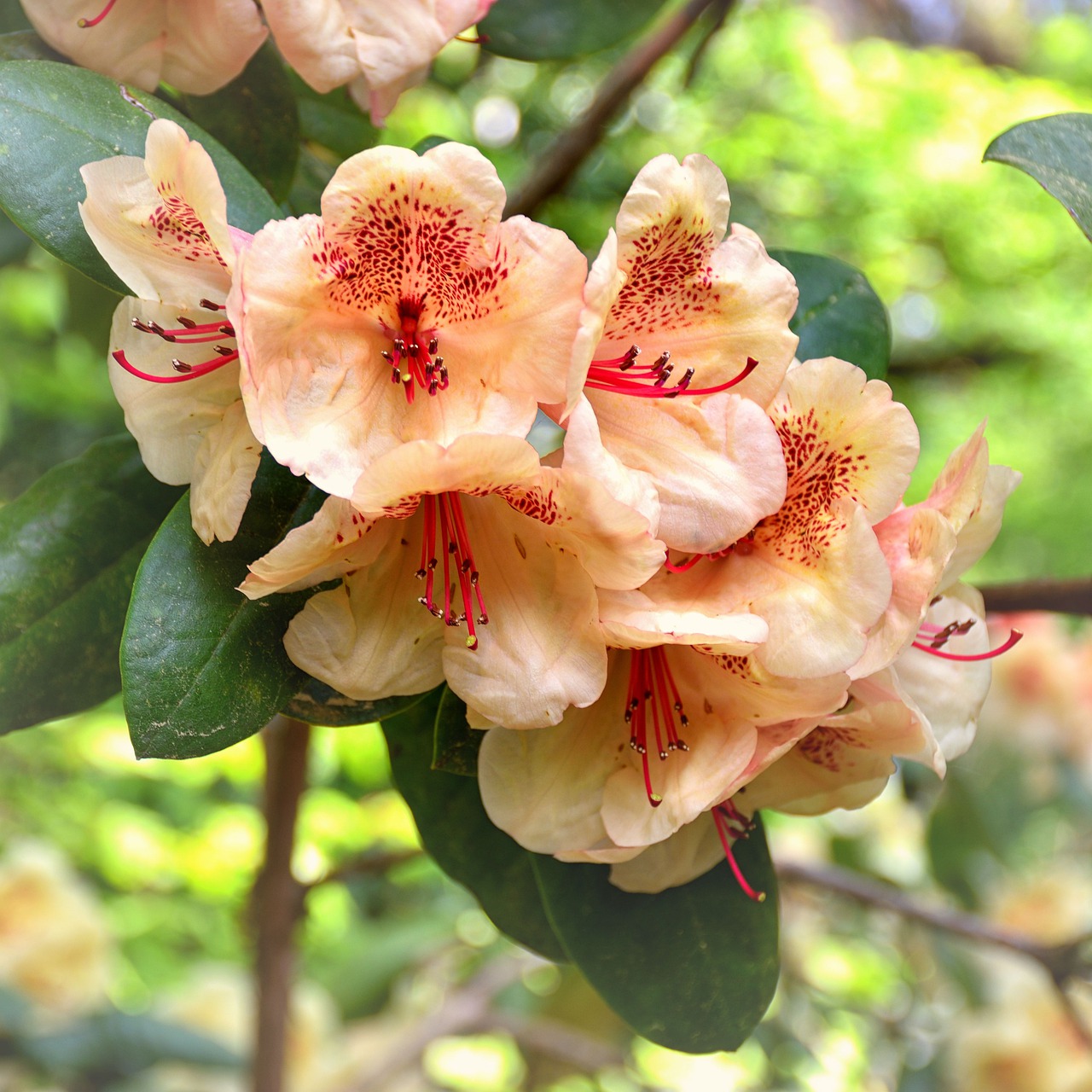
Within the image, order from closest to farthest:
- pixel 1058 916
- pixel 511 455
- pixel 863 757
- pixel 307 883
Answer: pixel 511 455
pixel 863 757
pixel 307 883
pixel 1058 916

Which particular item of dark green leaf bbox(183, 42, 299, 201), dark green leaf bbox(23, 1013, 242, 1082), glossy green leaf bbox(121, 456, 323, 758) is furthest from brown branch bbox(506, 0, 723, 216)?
dark green leaf bbox(23, 1013, 242, 1082)

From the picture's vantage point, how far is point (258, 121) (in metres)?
0.58

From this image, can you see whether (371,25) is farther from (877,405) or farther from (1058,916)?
(1058,916)

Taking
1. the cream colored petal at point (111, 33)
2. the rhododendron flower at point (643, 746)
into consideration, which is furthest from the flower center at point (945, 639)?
the cream colored petal at point (111, 33)

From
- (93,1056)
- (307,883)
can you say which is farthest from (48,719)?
(93,1056)

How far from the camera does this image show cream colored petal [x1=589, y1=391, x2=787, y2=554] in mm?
412

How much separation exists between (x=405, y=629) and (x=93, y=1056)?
106cm

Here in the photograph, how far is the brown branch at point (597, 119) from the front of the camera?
97 centimetres

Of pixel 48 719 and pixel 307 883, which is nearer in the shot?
pixel 48 719

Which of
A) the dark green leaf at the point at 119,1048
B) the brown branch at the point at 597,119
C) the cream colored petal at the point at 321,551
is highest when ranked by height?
the cream colored petal at the point at 321,551

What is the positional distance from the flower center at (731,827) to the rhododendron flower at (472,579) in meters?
0.13

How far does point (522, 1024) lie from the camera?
4.29 ft

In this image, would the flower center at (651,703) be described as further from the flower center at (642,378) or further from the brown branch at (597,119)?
the brown branch at (597,119)

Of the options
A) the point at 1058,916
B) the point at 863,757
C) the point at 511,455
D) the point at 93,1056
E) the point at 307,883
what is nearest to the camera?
the point at 511,455
